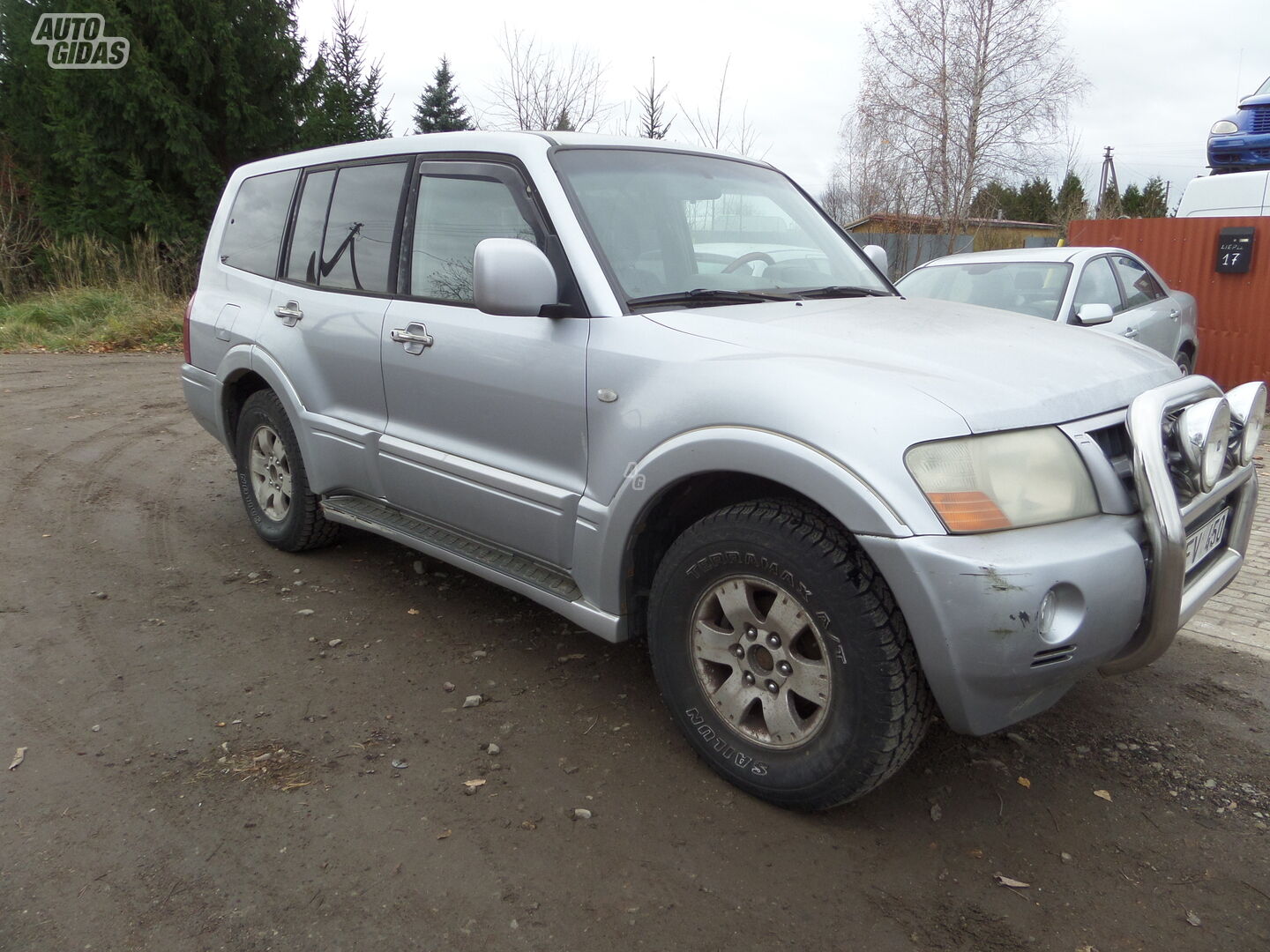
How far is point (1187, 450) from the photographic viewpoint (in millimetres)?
2576

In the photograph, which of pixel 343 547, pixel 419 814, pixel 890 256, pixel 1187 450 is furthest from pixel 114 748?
pixel 890 256

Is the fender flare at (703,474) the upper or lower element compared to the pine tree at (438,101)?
lower

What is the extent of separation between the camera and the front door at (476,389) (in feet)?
10.3

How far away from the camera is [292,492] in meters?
4.66

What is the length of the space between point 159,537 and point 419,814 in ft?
10.6

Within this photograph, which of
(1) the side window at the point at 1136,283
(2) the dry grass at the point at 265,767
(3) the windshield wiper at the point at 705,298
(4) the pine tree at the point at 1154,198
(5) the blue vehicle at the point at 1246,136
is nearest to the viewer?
(2) the dry grass at the point at 265,767

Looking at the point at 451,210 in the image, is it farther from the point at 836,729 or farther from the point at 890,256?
the point at 890,256

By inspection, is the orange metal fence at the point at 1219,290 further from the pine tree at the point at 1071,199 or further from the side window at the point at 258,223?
the pine tree at the point at 1071,199

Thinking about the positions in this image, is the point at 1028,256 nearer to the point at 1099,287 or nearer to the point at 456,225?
the point at 1099,287

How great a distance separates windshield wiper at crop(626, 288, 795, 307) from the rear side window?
1292mm

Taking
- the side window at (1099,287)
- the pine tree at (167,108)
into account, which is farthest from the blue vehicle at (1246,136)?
the pine tree at (167,108)

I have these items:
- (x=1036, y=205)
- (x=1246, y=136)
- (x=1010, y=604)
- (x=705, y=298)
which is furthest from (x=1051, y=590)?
(x=1036, y=205)

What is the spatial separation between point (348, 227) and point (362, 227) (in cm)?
12

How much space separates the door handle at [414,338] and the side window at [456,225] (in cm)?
14
